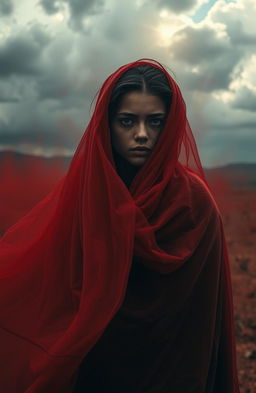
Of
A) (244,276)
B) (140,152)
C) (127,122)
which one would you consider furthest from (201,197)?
(244,276)

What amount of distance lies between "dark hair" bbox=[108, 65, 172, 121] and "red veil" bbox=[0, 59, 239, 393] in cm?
3

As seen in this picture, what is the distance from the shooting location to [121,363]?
2166 mm

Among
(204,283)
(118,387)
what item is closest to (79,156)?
(204,283)

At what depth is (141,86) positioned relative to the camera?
90.7 inches

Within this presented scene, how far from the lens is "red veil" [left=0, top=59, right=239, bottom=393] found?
2088 mm

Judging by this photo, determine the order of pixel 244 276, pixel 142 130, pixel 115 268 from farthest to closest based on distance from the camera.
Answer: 1. pixel 244 276
2. pixel 142 130
3. pixel 115 268

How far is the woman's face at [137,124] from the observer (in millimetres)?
2250

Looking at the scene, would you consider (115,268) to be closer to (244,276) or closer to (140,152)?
(140,152)

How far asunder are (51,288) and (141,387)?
1.80 feet

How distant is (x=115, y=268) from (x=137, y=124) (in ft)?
2.02

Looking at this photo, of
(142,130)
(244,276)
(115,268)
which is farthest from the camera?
(244,276)

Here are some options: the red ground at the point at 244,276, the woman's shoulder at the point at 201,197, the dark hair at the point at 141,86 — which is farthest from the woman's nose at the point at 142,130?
the red ground at the point at 244,276

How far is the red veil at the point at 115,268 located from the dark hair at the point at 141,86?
0.11 ft

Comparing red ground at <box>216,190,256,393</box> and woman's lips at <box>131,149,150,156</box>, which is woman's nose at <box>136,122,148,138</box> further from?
red ground at <box>216,190,256,393</box>
